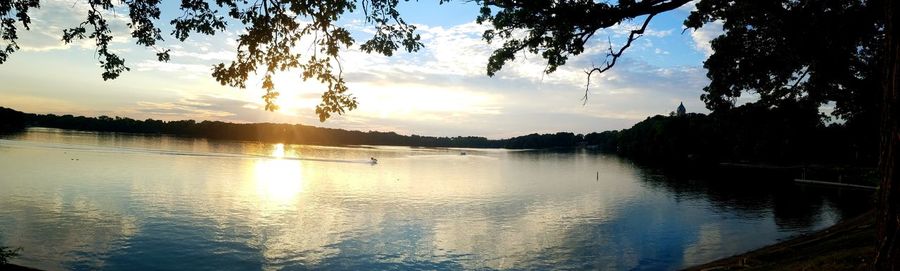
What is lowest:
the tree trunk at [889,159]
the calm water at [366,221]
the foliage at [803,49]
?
the calm water at [366,221]

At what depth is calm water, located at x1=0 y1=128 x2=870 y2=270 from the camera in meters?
30.5

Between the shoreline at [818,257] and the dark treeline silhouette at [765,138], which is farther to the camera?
the dark treeline silhouette at [765,138]

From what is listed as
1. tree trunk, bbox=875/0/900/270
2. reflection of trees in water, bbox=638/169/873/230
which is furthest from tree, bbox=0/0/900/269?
reflection of trees in water, bbox=638/169/873/230

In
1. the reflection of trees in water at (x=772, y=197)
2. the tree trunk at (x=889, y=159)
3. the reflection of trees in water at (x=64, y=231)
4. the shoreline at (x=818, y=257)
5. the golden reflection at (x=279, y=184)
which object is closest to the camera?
the tree trunk at (x=889, y=159)

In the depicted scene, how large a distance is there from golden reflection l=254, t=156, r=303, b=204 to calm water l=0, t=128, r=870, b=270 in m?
0.54

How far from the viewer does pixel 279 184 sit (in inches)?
2844

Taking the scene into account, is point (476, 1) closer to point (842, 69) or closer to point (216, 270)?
point (842, 69)

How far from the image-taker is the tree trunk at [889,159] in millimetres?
5750

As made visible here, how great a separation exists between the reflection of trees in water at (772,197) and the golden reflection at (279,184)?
50.0m

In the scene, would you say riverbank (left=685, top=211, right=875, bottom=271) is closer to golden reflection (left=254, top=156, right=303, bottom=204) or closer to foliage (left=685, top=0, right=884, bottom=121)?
foliage (left=685, top=0, right=884, bottom=121)

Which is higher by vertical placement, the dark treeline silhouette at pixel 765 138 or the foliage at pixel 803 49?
the foliage at pixel 803 49

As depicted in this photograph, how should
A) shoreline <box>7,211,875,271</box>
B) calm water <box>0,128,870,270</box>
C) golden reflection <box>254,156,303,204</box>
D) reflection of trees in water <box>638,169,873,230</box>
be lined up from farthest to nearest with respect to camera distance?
golden reflection <box>254,156,303,204</box>, reflection of trees in water <box>638,169,873,230</box>, calm water <box>0,128,870,270</box>, shoreline <box>7,211,875,271</box>

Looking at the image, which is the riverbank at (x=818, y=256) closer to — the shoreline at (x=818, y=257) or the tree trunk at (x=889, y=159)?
the shoreline at (x=818, y=257)

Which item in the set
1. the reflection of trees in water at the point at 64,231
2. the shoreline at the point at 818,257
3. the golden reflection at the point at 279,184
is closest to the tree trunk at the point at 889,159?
the shoreline at the point at 818,257
